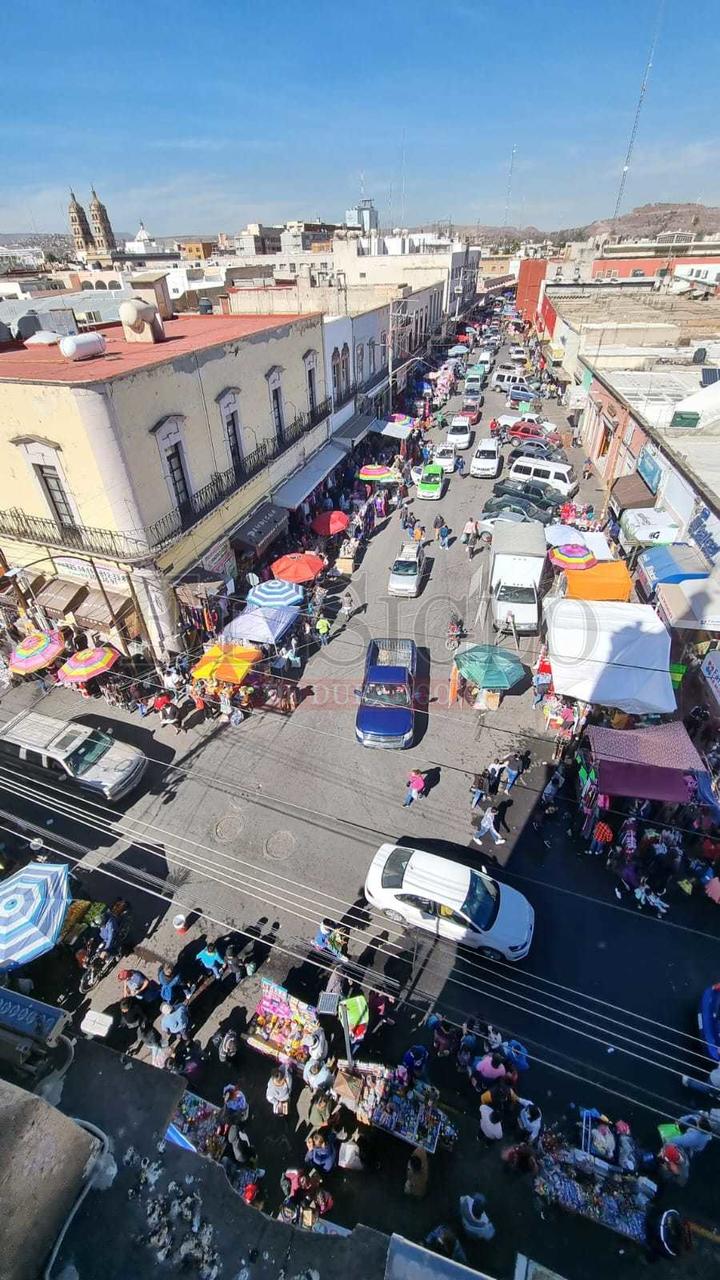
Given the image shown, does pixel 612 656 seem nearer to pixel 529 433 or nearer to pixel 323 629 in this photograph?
pixel 323 629

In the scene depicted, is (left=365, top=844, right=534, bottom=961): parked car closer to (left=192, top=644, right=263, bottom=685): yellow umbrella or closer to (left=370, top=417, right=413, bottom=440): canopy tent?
(left=192, top=644, right=263, bottom=685): yellow umbrella

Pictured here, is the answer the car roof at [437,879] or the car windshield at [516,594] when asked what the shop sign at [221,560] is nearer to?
the car windshield at [516,594]

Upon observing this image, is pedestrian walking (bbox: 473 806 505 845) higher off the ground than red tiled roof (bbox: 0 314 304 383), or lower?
lower

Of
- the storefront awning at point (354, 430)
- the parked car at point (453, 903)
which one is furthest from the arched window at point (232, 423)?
the parked car at point (453, 903)

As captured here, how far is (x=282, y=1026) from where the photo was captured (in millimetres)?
9234

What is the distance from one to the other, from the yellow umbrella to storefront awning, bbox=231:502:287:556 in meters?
4.93

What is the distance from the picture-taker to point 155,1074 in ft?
12.3

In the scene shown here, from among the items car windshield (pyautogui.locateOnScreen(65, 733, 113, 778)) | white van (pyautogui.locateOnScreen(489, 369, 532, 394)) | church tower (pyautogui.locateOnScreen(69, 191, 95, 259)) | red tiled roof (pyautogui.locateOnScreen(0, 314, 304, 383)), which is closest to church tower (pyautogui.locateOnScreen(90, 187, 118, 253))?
church tower (pyautogui.locateOnScreen(69, 191, 95, 259))

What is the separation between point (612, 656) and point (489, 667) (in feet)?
10.4

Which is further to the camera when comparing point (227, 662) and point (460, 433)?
point (460, 433)

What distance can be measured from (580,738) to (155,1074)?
13067 millimetres

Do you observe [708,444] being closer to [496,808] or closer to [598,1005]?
[496,808]

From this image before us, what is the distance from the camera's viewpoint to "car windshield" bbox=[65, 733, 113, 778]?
13.6 metres

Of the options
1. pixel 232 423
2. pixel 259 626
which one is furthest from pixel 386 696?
pixel 232 423
